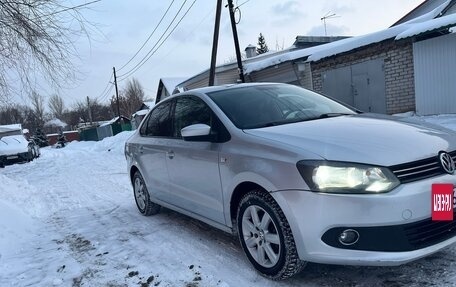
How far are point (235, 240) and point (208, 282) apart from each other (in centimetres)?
110

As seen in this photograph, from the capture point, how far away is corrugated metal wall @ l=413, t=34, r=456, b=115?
35.9 feet

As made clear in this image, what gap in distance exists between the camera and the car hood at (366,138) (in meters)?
2.99

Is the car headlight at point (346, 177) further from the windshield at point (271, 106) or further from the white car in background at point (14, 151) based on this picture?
the white car in background at point (14, 151)

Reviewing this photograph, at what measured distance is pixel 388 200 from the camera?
2824 mm

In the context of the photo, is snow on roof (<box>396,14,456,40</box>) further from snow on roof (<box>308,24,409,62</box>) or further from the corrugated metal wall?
snow on roof (<box>308,24,409,62</box>)

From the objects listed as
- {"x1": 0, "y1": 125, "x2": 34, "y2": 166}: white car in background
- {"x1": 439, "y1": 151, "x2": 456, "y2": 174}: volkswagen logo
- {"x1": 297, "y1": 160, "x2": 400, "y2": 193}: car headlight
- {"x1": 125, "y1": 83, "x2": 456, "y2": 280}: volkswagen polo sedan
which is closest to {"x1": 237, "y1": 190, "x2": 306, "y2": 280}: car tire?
{"x1": 125, "y1": 83, "x2": 456, "y2": 280}: volkswagen polo sedan

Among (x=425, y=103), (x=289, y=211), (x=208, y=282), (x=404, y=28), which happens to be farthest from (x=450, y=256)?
(x=404, y=28)

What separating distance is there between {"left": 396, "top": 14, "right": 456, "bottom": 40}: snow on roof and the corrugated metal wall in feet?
1.60

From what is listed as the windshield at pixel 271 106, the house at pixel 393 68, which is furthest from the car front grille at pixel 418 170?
the house at pixel 393 68

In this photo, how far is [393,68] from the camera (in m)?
12.7

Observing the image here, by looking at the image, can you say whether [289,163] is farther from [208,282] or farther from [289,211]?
[208,282]

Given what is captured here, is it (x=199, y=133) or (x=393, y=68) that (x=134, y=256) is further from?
(x=393, y=68)

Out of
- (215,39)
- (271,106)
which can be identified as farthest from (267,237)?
(215,39)

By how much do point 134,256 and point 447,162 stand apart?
307cm
